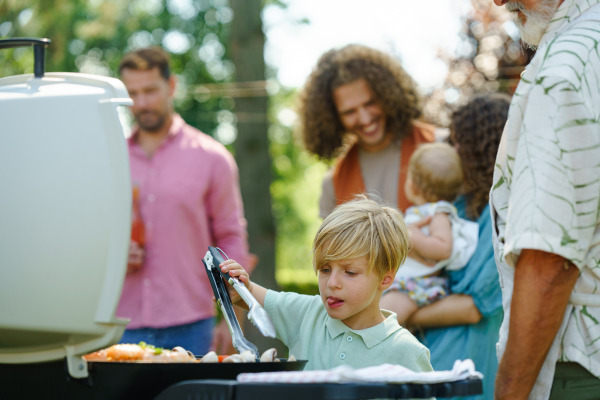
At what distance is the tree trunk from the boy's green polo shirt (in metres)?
5.15

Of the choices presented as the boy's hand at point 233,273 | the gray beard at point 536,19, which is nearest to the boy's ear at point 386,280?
the boy's hand at point 233,273

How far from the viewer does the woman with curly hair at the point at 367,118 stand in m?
3.21

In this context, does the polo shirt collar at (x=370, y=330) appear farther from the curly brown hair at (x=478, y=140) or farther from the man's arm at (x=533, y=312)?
the curly brown hair at (x=478, y=140)

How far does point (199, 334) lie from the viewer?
348cm

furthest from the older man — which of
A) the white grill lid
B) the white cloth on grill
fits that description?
the white grill lid

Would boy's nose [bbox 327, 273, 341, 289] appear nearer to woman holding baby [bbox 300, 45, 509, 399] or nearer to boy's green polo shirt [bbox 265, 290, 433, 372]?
boy's green polo shirt [bbox 265, 290, 433, 372]

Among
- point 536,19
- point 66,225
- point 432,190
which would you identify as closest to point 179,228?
point 432,190

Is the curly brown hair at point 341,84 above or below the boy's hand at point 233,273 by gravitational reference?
above

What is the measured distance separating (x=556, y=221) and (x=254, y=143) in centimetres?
606

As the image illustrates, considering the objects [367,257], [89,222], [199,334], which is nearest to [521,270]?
[367,257]

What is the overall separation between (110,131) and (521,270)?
973mm

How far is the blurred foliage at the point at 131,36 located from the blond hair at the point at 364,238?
9.39 meters

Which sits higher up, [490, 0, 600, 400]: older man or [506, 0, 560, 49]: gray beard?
[506, 0, 560, 49]: gray beard

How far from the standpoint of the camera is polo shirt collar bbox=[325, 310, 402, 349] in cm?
168
